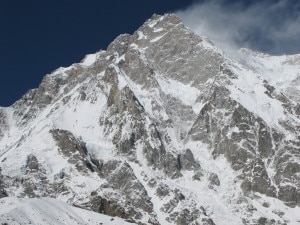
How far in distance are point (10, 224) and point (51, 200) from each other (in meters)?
26.8

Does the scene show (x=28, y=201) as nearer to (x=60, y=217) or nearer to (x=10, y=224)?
(x=60, y=217)

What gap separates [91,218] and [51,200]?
984 centimetres

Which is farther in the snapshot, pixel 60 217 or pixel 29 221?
pixel 60 217

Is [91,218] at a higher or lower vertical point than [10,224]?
higher

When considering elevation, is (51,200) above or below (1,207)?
above

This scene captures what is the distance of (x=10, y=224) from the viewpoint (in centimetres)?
12975

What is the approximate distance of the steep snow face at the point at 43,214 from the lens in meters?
135

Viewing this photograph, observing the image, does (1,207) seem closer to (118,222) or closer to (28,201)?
(28,201)

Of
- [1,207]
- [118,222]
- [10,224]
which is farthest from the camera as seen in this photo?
[118,222]

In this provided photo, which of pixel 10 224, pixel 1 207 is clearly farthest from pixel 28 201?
pixel 10 224

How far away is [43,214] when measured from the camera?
142 m

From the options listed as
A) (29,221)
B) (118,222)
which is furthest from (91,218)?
(29,221)

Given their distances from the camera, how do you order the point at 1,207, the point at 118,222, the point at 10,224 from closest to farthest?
the point at 10,224
the point at 1,207
the point at 118,222

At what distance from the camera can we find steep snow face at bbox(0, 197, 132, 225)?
444 ft
